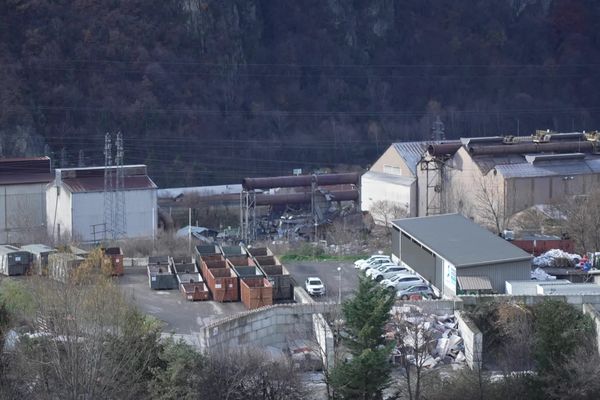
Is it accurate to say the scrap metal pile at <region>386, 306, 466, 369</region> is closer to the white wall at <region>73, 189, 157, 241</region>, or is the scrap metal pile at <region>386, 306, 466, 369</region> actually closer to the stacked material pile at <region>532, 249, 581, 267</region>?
the stacked material pile at <region>532, 249, 581, 267</region>

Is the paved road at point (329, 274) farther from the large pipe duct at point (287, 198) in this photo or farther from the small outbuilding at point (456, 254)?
the large pipe duct at point (287, 198)

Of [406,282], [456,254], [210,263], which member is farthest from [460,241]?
[210,263]

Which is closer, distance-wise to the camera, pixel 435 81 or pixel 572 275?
pixel 572 275

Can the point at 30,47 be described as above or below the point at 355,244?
above

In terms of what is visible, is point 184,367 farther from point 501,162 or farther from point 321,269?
point 501,162

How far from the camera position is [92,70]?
84.7 ft

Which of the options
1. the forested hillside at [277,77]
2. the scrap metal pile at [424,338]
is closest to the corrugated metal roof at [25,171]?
the forested hillside at [277,77]

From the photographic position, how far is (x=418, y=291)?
1128 cm

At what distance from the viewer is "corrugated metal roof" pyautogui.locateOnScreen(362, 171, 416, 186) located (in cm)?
1662

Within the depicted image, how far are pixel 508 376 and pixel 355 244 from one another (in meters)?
5.29

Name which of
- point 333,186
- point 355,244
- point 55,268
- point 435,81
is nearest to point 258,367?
point 55,268

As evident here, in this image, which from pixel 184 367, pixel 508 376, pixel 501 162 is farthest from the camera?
pixel 501 162

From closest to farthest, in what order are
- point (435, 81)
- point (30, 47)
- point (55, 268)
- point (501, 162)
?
1. point (55, 268)
2. point (501, 162)
3. point (30, 47)
4. point (435, 81)

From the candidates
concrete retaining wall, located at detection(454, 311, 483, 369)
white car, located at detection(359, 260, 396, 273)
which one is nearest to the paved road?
white car, located at detection(359, 260, 396, 273)
